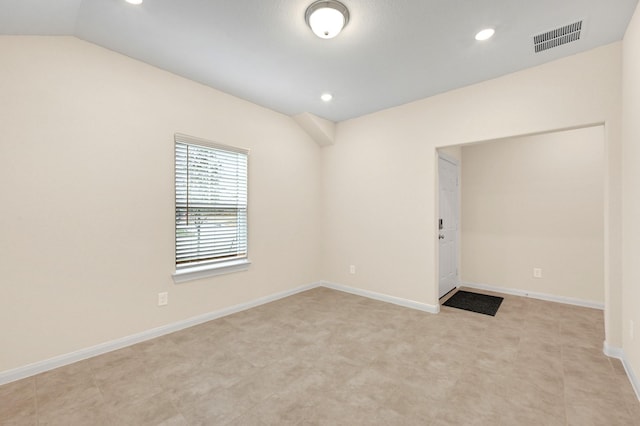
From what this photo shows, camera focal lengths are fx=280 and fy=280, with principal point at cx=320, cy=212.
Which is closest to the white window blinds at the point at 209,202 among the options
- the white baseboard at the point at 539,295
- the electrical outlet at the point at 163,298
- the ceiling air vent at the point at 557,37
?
the electrical outlet at the point at 163,298

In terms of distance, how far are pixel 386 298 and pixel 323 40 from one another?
3.31 m

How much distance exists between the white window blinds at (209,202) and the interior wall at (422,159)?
1.63 meters

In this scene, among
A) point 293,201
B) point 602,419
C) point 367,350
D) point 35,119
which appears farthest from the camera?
point 293,201

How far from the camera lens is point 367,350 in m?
2.64

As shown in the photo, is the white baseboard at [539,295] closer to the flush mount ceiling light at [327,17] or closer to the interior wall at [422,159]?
the interior wall at [422,159]

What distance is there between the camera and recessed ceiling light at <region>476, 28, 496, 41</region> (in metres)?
2.27

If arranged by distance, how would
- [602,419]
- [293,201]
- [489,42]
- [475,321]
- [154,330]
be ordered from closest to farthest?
[602,419] → [489,42] → [154,330] → [475,321] → [293,201]

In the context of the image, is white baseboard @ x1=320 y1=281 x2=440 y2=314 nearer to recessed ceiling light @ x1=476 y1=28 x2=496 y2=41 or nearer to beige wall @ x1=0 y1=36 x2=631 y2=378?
beige wall @ x1=0 y1=36 x2=631 y2=378

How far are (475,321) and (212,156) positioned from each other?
371 cm

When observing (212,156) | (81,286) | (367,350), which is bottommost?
(367,350)

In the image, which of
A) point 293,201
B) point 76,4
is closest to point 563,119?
point 293,201

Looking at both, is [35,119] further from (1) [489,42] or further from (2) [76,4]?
(1) [489,42]

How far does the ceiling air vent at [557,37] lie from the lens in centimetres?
225

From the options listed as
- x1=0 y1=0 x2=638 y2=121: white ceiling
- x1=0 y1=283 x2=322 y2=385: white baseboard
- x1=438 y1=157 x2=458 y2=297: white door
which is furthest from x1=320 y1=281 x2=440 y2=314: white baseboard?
x1=0 y1=0 x2=638 y2=121: white ceiling
